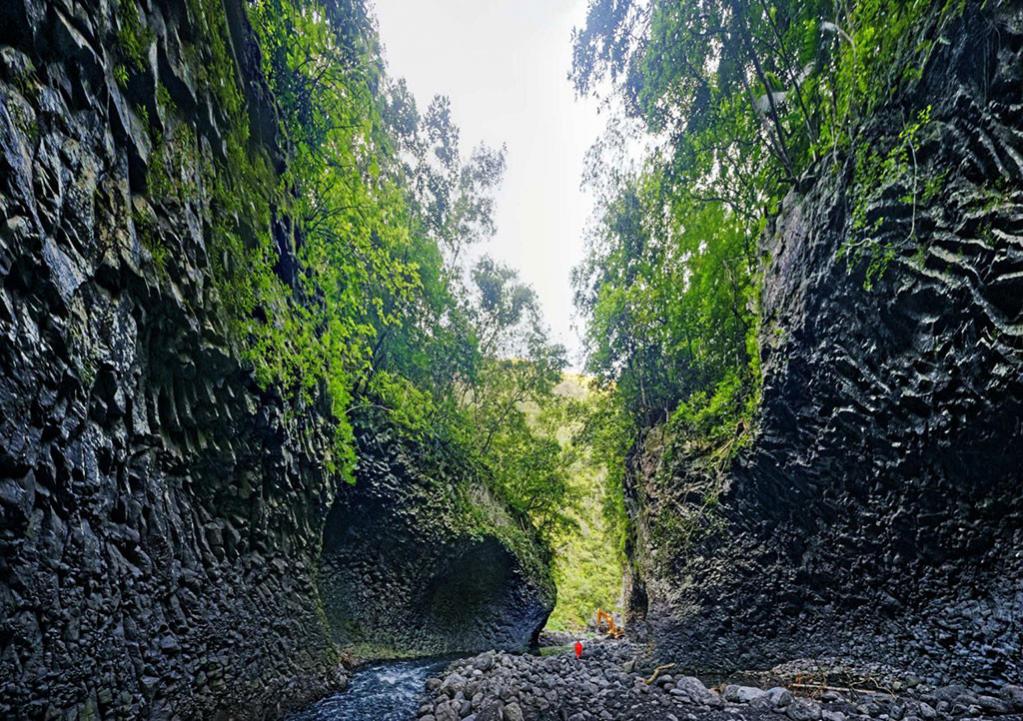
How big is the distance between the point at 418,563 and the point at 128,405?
315 inches

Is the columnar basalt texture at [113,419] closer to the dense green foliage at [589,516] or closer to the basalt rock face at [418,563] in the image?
the basalt rock face at [418,563]

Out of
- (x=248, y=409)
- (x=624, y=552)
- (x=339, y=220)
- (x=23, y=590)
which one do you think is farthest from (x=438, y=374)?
(x=23, y=590)

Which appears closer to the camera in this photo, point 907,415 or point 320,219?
point 907,415

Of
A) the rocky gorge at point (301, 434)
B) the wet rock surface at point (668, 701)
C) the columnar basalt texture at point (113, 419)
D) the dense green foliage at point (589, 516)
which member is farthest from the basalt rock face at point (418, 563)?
the dense green foliage at point (589, 516)

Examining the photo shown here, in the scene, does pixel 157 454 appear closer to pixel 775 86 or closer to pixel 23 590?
pixel 23 590

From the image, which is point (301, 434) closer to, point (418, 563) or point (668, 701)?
point (418, 563)

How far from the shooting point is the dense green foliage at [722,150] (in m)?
4.66

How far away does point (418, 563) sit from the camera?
9.56m

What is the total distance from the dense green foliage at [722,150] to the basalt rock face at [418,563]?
6087mm

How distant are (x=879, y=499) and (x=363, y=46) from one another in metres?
12.0

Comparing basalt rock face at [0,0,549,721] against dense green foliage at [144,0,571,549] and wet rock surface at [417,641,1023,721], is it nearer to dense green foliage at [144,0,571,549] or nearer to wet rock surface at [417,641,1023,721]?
dense green foliage at [144,0,571,549]

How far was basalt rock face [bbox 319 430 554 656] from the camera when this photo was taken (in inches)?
338

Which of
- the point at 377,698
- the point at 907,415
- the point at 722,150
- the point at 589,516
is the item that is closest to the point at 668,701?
the point at 377,698

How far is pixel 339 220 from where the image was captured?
7.18m
